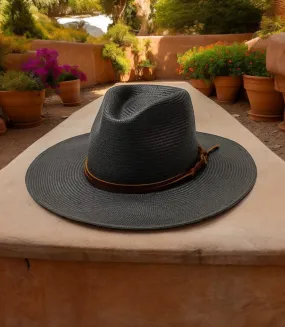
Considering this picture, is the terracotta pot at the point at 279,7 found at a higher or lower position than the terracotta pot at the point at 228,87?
higher

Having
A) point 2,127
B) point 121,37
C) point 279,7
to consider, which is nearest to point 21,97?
point 2,127

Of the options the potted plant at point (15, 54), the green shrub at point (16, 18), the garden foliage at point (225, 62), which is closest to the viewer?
the garden foliage at point (225, 62)

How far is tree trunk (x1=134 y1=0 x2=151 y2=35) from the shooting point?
1310 cm

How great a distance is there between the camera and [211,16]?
10617 mm

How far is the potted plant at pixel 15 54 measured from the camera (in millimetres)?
5215

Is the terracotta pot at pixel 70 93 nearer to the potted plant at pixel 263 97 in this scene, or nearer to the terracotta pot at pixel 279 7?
the potted plant at pixel 263 97

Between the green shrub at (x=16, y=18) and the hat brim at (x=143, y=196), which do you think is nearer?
the hat brim at (x=143, y=196)

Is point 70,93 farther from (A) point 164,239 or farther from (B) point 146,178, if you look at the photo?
(A) point 164,239

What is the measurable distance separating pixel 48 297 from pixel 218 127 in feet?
3.97

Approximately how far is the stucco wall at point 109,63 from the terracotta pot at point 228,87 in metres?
4.02

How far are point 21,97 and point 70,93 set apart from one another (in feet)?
5.97

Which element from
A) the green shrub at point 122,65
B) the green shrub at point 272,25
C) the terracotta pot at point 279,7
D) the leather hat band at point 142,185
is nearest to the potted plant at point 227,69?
the green shrub at point 272,25

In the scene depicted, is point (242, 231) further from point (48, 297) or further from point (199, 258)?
point (48, 297)

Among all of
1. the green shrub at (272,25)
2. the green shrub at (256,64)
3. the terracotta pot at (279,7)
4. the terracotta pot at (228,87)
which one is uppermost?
the terracotta pot at (279,7)
